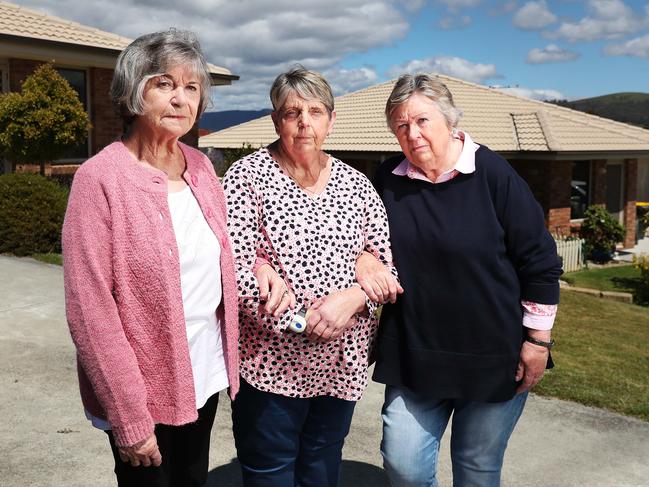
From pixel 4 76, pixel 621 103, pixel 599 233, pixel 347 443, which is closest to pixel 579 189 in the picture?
pixel 599 233

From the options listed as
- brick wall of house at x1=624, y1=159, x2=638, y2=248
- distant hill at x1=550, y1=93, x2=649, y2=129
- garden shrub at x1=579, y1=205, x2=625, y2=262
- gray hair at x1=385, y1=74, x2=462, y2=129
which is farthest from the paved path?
distant hill at x1=550, y1=93, x2=649, y2=129

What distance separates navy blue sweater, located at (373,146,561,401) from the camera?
2463 mm

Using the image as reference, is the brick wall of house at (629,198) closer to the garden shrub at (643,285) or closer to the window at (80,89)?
the garden shrub at (643,285)

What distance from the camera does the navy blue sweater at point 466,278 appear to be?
2.46m

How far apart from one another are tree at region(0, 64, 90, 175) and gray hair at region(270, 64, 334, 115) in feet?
33.2

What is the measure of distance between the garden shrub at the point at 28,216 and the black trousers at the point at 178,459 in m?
7.90

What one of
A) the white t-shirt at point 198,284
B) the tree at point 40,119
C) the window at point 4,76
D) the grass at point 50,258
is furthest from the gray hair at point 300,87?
the window at point 4,76

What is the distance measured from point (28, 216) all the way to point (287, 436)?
818 centimetres

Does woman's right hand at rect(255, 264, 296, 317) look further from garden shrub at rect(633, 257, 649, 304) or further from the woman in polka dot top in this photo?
garden shrub at rect(633, 257, 649, 304)

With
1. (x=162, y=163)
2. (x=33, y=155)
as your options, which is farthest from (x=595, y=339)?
(x=33, y=155)

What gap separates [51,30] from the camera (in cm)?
1395

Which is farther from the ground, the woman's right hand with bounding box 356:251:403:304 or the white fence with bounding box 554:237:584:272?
the woman's right hand with bounding box 356:251:403:304

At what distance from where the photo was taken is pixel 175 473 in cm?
237

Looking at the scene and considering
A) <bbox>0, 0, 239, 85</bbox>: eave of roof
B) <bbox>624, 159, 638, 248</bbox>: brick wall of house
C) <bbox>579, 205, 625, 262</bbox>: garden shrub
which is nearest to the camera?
<bbox>0, 0, 239, 85</bbox>: eave of roof
